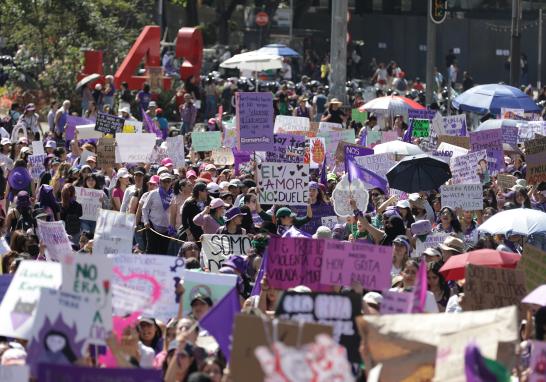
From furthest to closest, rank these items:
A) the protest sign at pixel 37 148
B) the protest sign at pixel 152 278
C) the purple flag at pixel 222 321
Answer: the protest sign at pixel 37 148
the protest sign at pixel 152 278
the purple flag at pixel 222 321

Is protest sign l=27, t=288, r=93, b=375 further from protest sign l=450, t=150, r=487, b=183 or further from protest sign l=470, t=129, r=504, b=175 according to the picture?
protest sign l=470, t=129, r=504, b=175

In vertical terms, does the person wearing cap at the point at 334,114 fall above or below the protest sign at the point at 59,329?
below

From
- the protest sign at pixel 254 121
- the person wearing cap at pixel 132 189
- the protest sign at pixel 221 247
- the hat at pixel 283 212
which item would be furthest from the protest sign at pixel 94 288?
the protest sign at pixel 254 121

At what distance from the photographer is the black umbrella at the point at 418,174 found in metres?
16.6

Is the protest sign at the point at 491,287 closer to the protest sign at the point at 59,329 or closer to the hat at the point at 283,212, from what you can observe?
the protest sign at the point at 59,329

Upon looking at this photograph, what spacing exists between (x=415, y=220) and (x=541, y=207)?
170 centimetres

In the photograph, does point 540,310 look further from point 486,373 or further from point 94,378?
point 94,378

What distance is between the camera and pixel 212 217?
15109 millimetres

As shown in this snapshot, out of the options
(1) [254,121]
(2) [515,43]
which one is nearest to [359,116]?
(2) [515,43]

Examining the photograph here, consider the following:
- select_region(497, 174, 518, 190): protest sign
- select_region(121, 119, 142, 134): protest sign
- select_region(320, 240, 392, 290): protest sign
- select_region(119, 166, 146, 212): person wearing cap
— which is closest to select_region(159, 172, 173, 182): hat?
select_region(119, 166, 146, 212): person wearing cap

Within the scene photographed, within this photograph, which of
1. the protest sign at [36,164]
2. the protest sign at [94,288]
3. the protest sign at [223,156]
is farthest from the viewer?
the protest sign at [223,156]

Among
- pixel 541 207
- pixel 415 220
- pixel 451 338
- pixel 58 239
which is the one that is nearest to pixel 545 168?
pixel 541 207

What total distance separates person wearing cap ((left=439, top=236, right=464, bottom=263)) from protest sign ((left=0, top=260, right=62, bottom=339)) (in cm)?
398

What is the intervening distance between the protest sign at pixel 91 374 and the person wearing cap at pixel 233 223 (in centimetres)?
661
